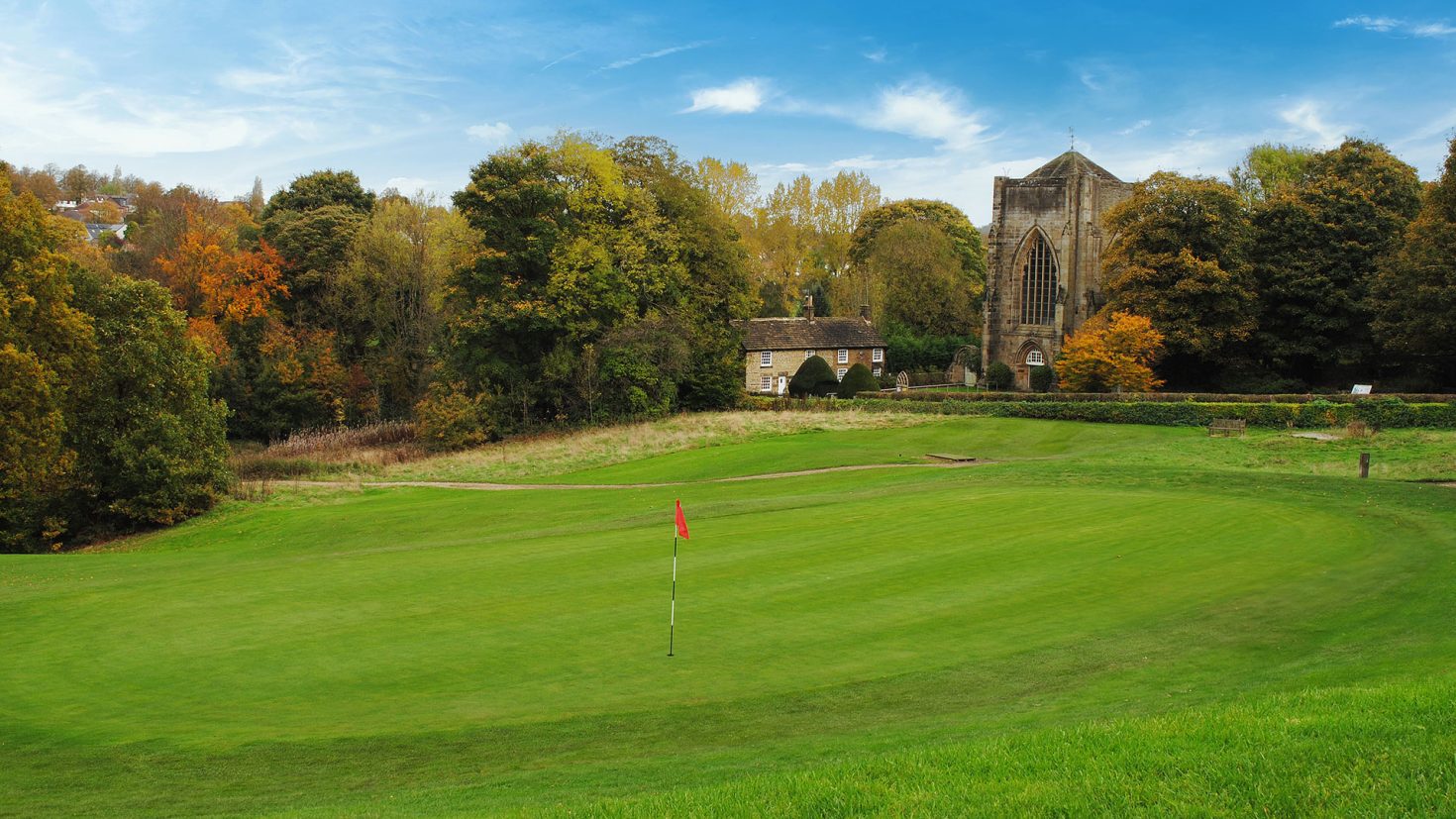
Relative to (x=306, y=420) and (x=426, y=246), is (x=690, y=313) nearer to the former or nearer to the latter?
(x=426, y=246)

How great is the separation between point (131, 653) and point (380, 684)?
4203 millimetres

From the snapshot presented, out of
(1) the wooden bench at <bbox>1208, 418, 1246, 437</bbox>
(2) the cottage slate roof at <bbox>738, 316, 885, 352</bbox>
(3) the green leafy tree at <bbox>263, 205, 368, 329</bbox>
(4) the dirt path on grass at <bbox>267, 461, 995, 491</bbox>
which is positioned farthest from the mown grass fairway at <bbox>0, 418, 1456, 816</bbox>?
(2) the cottage slate roof at <bbox>738, 316, 885, 352</bbox>

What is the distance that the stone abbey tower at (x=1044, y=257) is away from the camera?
75.2m

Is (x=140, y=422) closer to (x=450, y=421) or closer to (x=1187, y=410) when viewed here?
(x=450, y=421)

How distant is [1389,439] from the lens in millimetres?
36906

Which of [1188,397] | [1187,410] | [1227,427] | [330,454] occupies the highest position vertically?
[1188,397]

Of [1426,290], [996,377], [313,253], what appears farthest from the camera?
[996,377]

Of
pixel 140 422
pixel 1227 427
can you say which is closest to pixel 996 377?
pixel 1227 427

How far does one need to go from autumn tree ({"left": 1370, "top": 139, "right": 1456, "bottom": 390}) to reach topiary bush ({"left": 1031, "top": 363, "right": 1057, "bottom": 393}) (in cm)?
2067

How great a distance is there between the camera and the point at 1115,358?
5638cm

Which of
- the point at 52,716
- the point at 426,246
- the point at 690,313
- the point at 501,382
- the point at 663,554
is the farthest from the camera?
the point at 426,246

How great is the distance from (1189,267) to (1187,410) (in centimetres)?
1517

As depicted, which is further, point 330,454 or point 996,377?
point 996,377

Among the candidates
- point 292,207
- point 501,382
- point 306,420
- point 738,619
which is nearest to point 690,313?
point 501,382
